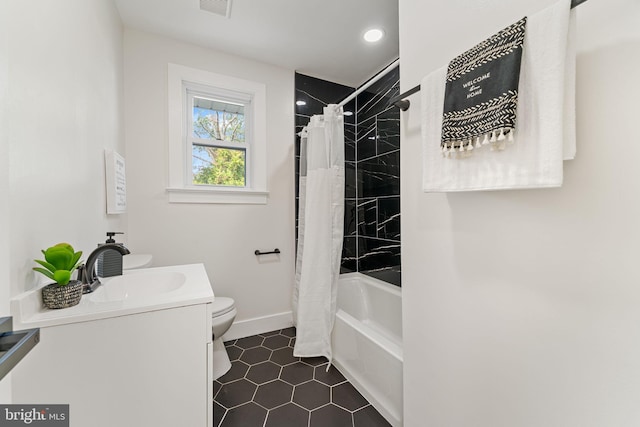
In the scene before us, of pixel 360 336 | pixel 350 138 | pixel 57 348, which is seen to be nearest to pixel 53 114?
pixel 57 348

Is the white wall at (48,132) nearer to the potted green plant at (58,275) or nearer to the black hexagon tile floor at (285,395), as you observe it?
the potted green plant at (58,275)

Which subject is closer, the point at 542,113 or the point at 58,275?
the point at 542,113

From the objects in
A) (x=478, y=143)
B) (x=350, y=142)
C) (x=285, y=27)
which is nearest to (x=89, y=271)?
(x=478, y=143)

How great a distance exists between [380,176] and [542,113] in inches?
70.1

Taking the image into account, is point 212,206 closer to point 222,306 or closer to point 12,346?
point 222,306

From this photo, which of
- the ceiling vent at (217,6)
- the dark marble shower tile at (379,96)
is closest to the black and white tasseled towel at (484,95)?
the dark marble shower tile at (379,96)

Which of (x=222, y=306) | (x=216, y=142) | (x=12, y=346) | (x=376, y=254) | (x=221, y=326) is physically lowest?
(x=221, y=326)

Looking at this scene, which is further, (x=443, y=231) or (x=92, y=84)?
(x=92, y=84)

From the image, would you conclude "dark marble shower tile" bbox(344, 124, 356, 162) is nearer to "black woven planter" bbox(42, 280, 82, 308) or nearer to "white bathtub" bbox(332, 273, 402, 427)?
"white bathtub" bbox(332, 273, 402, 427)

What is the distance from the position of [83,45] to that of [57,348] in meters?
1.28

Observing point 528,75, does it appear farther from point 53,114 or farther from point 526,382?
point 53,114

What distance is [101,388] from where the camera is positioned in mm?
818

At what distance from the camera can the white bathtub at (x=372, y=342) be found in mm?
1345

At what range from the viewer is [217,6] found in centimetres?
172
